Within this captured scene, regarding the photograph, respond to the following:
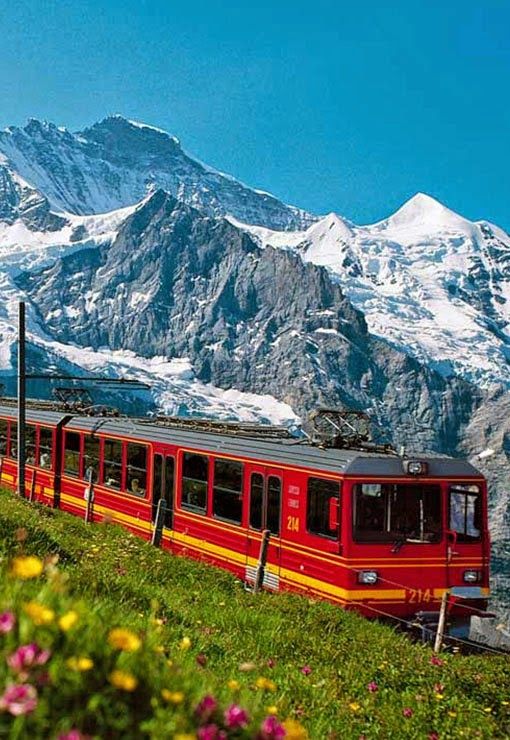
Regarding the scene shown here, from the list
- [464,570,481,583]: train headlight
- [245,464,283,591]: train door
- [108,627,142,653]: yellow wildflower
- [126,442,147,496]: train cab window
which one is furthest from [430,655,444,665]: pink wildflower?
[126,442,147,496]: train cab window

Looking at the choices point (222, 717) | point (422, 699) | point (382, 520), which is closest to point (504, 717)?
point (422, 699)

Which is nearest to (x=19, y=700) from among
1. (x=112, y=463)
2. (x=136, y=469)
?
(x=136, y=469)

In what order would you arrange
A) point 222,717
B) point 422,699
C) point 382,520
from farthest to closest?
1. point 382,520
2. point 422,699
3. point 222,717

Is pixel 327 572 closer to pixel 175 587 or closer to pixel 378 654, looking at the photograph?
pixel 175 587

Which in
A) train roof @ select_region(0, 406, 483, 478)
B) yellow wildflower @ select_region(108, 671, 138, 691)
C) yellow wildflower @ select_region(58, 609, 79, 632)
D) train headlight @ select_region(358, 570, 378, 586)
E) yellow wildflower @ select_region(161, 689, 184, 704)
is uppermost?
yellow wildflower @ select_region(58, 609, 79, 632)

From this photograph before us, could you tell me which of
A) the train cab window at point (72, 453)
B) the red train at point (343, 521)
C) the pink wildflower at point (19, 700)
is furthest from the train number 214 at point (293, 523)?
the pink wildflower at point (19, 700)

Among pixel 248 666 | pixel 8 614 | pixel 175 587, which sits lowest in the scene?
pixel 175 587

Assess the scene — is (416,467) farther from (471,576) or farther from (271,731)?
(271,731)

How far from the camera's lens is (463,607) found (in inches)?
660

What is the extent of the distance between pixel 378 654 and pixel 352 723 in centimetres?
295

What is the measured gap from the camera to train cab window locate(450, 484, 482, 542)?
17219mm

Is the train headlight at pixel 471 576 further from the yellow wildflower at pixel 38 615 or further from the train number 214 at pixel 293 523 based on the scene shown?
the yellow wildflower at pixel 38 615

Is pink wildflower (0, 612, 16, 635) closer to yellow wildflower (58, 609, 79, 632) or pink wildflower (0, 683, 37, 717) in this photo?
yellow wildflower (58, 609, 79, 632)

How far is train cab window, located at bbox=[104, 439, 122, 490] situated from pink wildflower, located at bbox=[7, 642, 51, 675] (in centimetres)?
2273
